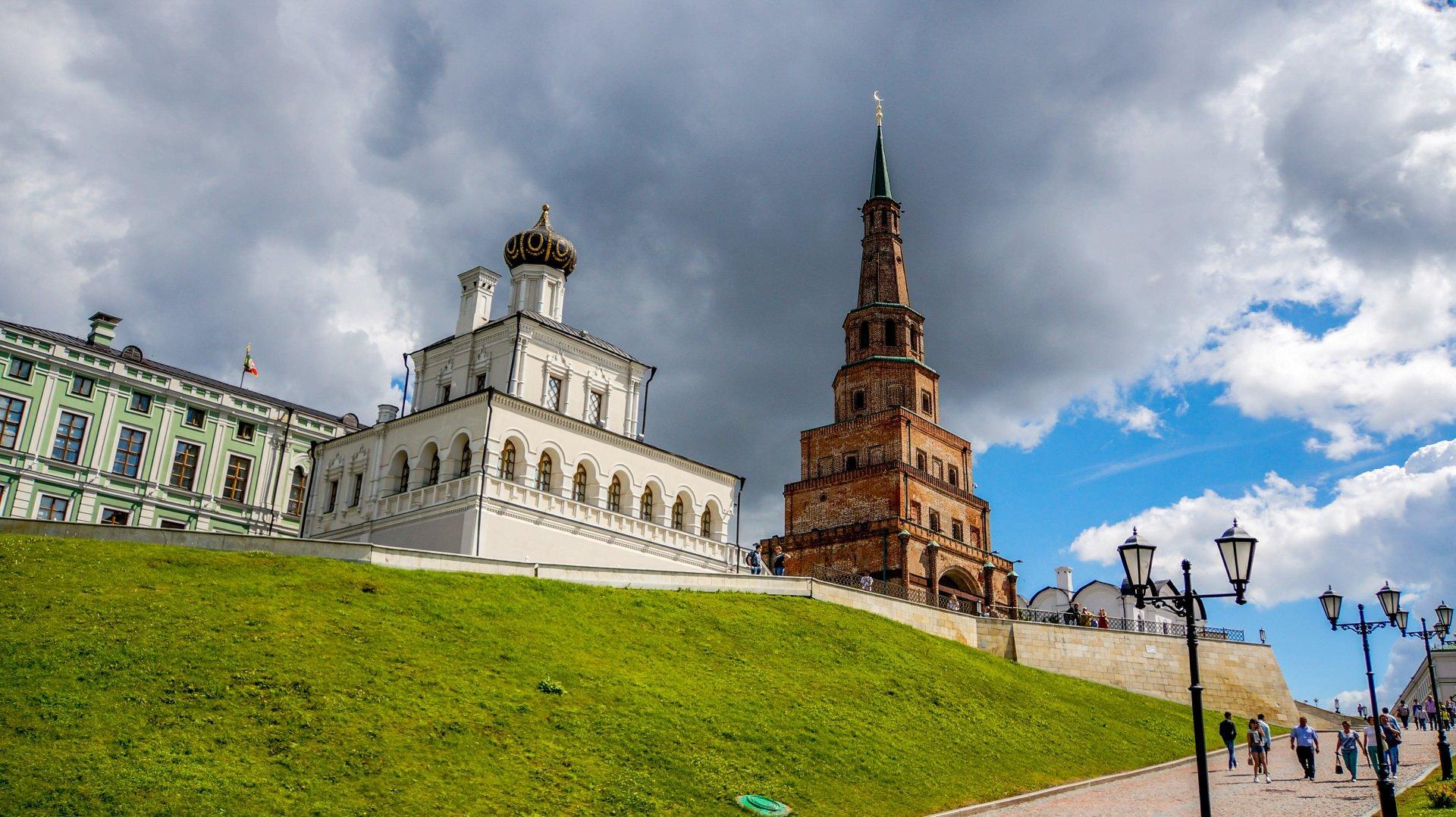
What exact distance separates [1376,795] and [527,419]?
85.2ft

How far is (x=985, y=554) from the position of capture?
188ft

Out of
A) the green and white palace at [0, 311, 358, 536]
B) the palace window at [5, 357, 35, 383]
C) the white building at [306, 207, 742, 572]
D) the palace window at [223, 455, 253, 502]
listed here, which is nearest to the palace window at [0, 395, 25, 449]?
the green and white palace at [0, 311, 358, 536]

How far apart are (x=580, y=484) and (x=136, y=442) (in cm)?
1766

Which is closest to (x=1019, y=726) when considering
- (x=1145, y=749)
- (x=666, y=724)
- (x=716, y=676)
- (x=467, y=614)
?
(x=1145, y=749)

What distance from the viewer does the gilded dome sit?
44625mm

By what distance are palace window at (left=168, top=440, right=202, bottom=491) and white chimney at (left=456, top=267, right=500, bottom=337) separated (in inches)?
445

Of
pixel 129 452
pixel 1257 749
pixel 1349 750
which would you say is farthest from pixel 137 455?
pixel 1349 750

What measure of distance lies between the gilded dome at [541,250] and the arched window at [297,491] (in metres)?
12.5

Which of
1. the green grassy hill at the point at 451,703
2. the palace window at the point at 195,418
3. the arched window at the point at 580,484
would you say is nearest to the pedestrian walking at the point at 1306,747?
the green grassy hill at the point at 451,703

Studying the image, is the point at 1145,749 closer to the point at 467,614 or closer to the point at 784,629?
the point at 784,629

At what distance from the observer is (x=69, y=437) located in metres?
40.2

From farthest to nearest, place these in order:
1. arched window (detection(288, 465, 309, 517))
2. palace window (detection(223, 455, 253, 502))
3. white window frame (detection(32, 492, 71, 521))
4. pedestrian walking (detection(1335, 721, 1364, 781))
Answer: arched window (detection(288, 465, 309, 517))
palace window (detection(223, 455, 253, 502))
white window frame (detection(32, 492, 71, 521))
pedestrian walking (detection(1335, 721, 1364, 781))

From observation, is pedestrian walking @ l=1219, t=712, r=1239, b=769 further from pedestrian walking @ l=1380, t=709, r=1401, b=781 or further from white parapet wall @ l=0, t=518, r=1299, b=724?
white parapet wall @ l=0, t=518, r=1299, b=724

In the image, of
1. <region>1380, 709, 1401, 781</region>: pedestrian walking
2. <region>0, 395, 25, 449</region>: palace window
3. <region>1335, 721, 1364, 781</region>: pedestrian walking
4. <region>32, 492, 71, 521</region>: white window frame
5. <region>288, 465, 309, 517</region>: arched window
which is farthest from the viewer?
<region>288, 465, 309, 517</region>: arched window
